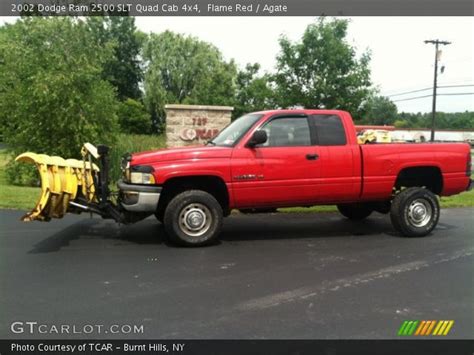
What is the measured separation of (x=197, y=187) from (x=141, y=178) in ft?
2.81

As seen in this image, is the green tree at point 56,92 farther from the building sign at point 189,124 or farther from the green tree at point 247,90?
the green tree at point 247,90

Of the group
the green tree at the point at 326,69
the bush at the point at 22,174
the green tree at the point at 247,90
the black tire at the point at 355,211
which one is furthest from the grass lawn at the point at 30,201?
the green tree at the point at 247,90

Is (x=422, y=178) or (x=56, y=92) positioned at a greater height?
(x=56, y=92)

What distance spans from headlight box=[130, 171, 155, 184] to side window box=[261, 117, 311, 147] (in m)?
1.70

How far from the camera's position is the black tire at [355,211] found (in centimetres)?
874

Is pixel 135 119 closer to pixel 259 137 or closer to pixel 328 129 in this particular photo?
pixel 328 129

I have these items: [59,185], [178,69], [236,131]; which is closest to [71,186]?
[59,185]

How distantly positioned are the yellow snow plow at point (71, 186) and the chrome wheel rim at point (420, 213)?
4509 millimetres

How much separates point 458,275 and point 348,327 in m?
2.27

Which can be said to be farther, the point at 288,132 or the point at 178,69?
the point at 178,69

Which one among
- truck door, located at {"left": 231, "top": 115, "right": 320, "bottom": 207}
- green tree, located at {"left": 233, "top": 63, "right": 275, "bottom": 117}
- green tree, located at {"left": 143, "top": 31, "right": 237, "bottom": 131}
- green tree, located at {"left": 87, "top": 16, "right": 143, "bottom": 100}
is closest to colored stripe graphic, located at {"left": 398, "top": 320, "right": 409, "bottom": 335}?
truck door, located at {"left": 231, "top": 115, "right": 320, "bottom": 207}

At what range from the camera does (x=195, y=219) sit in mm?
6586

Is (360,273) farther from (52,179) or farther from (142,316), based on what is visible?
(52,179)

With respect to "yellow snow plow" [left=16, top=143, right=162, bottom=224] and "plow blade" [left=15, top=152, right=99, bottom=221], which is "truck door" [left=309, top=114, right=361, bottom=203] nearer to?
"yellow snow plow" [left=16, top=143, right=162, bottom=224]
